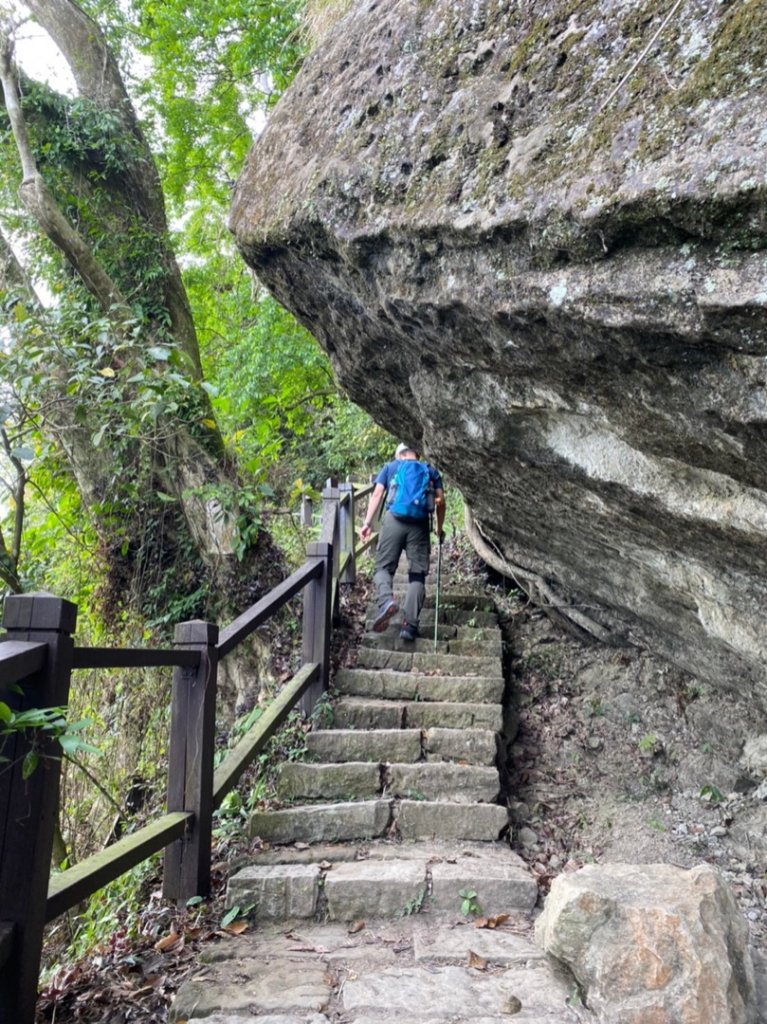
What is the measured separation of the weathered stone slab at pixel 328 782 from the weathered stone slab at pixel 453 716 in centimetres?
76

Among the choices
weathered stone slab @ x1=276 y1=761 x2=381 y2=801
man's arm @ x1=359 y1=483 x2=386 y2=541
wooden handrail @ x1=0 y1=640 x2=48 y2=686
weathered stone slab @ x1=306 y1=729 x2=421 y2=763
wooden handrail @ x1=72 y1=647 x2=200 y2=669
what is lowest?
weathered stone slab @ x1=276 y1=761 x2=381 y2=801

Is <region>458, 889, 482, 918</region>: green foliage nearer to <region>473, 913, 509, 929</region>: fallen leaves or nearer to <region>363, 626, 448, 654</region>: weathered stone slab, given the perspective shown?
<region>473, 913, 509, 929</region>: fallen leaves

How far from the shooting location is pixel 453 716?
4992mm

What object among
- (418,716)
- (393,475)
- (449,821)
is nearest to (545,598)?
(393,475)

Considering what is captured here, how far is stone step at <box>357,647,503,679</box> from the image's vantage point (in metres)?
5.70

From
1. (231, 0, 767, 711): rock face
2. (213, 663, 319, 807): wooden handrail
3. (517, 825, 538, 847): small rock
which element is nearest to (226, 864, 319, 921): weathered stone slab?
(213, 663, 319, 807): wooden handrail

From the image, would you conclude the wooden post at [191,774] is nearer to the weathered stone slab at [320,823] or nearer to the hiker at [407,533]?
the weathered stone slab at [320,823]

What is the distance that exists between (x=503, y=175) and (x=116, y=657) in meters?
2.22

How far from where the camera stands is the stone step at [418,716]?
16.2ft

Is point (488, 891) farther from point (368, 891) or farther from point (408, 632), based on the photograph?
point (408, 632)

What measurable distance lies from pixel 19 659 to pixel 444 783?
285 centimetres

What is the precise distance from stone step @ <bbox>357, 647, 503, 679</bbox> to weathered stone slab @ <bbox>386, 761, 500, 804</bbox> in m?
1.43

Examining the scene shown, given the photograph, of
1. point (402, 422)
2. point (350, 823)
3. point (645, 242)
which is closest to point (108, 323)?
point (402, 422)

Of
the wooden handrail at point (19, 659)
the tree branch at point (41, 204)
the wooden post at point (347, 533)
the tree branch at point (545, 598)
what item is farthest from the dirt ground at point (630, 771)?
the tree branch at point (41, 204)
